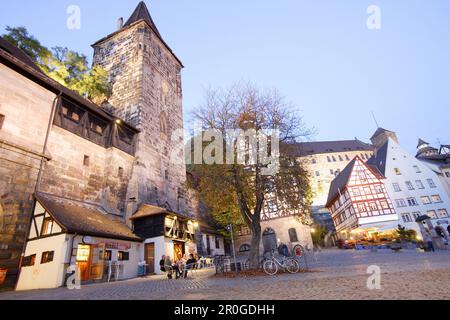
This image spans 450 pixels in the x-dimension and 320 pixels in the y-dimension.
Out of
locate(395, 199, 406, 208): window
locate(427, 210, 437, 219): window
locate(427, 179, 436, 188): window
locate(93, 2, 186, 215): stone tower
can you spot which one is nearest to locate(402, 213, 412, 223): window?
locate(395, 199, 406, 208): window

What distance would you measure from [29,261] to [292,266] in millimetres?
12948

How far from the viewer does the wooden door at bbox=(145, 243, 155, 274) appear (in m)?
18.1

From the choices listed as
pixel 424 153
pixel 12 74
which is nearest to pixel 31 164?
pixel 12 74

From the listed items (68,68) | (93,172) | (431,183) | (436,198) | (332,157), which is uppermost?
(332,157)

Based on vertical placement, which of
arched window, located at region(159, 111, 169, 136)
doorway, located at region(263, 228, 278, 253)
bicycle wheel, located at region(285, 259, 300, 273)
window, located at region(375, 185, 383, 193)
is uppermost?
arched window, located at region(159, 111, 169, 136)

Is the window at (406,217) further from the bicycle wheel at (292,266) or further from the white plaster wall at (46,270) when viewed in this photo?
the white plaster wall at (46,270)

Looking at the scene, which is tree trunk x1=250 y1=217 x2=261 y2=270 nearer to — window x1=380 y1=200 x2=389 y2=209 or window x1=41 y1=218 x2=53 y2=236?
window x1=41 y1=218 x2=53 y2=236

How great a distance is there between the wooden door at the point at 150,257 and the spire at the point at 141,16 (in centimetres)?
2459

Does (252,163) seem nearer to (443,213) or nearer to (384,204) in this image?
(384,204)

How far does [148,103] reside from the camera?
25.6m

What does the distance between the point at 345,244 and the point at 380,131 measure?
48842 mm

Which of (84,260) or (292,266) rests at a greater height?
(84,260)

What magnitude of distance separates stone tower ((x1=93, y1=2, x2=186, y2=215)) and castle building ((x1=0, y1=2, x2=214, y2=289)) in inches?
4.8

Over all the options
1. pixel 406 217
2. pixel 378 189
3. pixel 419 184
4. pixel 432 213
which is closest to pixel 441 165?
pixel 419 184
